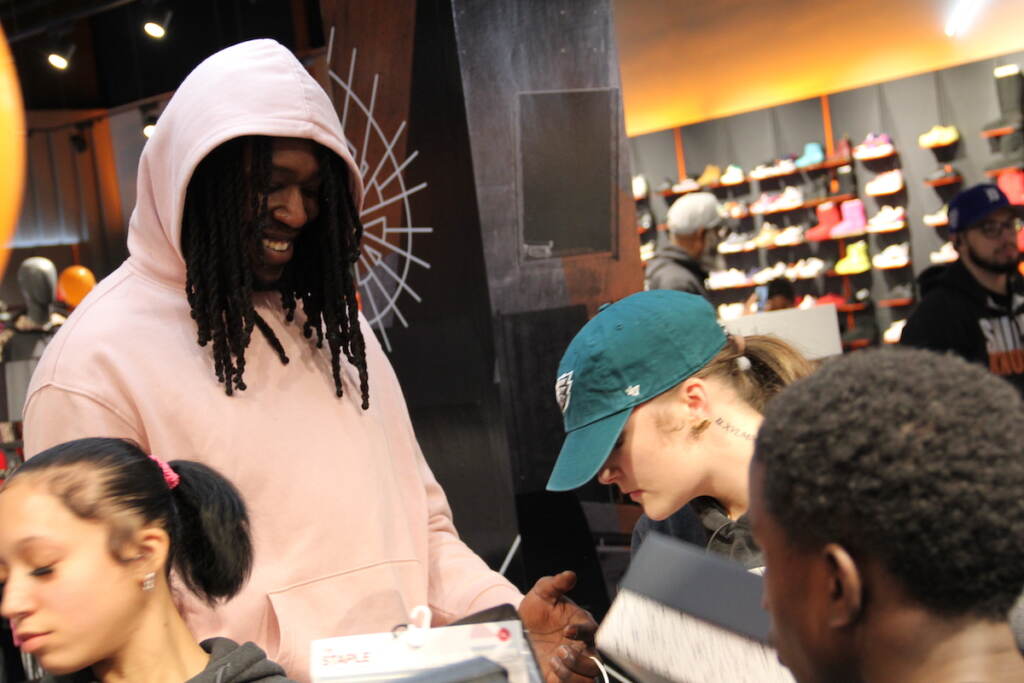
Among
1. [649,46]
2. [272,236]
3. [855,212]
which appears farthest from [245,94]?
[855,212]

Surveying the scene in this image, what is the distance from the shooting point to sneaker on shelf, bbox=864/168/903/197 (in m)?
8.42

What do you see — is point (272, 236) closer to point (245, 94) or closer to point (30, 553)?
point (245, 94)

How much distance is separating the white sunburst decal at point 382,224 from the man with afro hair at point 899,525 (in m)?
2.58

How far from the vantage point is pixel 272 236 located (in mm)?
1546

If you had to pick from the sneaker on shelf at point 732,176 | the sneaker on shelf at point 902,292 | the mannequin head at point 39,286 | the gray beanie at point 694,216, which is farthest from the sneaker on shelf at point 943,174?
the mannequin head at point 39,286

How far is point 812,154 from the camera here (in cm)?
888

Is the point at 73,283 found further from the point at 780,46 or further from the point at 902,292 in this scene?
the point at 902,292

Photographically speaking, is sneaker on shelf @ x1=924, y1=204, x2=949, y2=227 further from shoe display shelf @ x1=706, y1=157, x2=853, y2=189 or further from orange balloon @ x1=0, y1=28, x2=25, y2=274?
orange balloon @ x1=0, y1=28, x2=25, y2=274

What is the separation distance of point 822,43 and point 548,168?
548 centimetres

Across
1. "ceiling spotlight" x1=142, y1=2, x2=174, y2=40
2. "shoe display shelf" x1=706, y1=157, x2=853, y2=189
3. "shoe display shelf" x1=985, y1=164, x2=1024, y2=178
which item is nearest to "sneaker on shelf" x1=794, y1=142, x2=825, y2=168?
"shoe display shelf" x1=706, y1=157, x2=853, y2=189

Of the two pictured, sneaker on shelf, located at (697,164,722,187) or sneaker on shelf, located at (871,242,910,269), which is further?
sneaker on shelf, located at (697,164,722,187)

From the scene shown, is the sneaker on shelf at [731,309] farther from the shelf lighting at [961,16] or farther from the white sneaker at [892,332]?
the shelf lighting at [961,16]

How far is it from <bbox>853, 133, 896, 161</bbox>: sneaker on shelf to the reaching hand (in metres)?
7.91

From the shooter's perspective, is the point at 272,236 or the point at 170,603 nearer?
the point at 170,603
